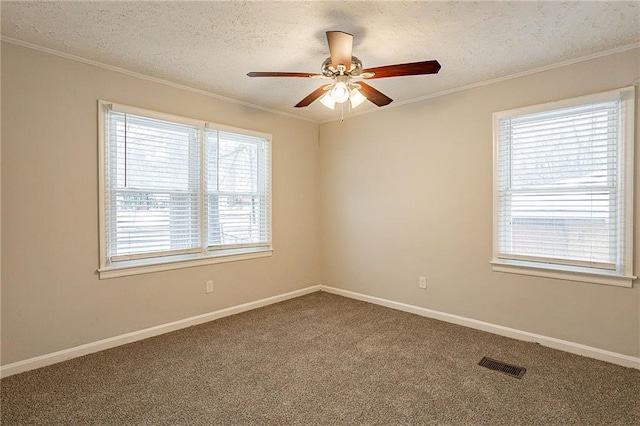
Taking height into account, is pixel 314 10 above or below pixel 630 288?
above

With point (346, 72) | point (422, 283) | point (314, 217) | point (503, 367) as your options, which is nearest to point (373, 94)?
point (346, 72)

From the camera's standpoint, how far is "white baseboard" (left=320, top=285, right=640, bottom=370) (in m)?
2.63

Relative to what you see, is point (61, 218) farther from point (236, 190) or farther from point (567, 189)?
point (567, 189)

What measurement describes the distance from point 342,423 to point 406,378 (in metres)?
0.70

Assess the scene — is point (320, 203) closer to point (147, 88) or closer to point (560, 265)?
point (147, 88)

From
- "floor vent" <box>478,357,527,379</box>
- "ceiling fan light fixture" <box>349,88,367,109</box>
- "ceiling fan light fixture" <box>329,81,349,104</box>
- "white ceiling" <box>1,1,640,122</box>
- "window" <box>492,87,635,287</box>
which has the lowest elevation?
"floor vent" <box>478,357,527,379</box>

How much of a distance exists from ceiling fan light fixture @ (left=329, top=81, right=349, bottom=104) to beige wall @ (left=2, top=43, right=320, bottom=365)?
1.78 metres

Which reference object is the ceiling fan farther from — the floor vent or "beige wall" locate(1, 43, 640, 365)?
the floor vent

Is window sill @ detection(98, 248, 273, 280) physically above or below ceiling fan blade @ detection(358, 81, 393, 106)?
below

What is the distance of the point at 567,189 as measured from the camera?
2.84m

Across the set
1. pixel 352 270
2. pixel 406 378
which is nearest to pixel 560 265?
pixel 406 378

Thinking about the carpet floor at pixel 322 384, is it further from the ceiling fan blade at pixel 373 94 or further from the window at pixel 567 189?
the ceiling fan blade at pixel 373 94

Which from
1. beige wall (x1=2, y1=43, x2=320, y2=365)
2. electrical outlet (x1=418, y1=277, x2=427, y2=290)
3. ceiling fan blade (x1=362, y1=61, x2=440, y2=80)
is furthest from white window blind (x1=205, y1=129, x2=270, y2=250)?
ceiling fan blade (x1=362, y1=61, x2=440, y2=80)

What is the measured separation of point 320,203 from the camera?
4879 mm
